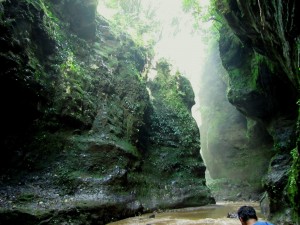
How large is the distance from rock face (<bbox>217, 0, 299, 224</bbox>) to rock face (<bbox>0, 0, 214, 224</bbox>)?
4547mm

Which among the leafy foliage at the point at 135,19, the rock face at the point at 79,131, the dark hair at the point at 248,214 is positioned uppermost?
the leafy foliage at the point at 135,19

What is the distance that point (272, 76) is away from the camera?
51.9 ft

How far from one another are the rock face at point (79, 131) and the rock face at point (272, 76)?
4547 mm

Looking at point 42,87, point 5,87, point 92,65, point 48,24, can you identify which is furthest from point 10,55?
point 92,65

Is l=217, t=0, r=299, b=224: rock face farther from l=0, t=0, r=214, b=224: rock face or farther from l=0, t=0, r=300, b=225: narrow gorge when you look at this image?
l=0, t=0, r=214, b=224: rock face

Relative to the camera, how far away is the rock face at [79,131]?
10234mm

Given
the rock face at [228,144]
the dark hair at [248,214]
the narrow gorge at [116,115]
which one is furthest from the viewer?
the rock face at [228,144]

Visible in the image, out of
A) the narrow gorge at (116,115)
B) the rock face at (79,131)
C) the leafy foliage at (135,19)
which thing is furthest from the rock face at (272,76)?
the leafy foliage at (135,19)

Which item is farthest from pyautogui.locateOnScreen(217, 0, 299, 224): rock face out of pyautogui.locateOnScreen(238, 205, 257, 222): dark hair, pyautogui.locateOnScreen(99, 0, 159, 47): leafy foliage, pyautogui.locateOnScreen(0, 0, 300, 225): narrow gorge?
pyautogui.locateOnScreen(99, 0, 159, 47): leafy foliage

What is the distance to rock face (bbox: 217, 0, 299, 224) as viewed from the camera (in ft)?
27.4

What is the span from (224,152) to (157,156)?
1276 cm

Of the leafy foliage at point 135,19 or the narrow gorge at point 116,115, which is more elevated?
the leafy foliage at point 135,19

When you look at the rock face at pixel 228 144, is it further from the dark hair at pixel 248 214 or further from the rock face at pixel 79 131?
the dark hair at pixel 248 214

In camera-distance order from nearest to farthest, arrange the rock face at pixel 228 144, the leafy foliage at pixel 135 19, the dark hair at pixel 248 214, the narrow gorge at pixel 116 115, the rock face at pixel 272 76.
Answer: the dark hair at pixel 248 214 → the rock face at pixel 272 76 → the narrow gorge at pixel 116 115 → the leafy foliage at pixel 135 19 → the rock face at pixel 228 144
